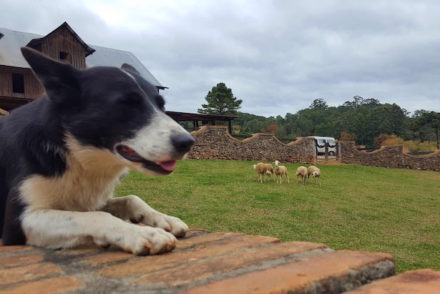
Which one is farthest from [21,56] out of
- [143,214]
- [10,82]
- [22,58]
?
[143,214]

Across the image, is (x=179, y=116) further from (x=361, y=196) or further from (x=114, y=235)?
(x=114, y=235)

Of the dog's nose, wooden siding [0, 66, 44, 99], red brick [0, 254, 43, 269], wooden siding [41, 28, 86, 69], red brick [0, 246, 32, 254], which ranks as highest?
wooden siding [41, 28, 86, 69]

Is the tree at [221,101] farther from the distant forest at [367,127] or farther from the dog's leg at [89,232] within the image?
the dog's leg at [89,232]

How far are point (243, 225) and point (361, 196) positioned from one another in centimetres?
594

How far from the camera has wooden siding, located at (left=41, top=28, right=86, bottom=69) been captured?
20.5 metres

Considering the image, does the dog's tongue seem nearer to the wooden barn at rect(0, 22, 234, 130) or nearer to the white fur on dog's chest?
the white fur on dog's chest

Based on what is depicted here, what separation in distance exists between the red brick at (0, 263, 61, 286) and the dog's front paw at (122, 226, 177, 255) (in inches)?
11.6

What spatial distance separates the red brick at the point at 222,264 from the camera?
123 centimetres

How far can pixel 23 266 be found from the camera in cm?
153

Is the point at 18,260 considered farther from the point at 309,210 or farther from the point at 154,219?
the point at 309,210

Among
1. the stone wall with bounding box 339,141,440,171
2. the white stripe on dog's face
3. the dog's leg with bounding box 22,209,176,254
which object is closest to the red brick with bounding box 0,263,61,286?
the dog's leg with bounding box 22,209,176,254

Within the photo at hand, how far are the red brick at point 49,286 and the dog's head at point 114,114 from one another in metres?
0.75

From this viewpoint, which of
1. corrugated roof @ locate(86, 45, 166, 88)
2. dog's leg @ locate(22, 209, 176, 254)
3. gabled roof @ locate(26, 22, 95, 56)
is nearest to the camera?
dog's leg @ locate(22, 209, 176, 254)

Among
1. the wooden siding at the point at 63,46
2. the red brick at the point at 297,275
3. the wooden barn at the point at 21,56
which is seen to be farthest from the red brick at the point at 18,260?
the wooden siding at the point at 63,46
